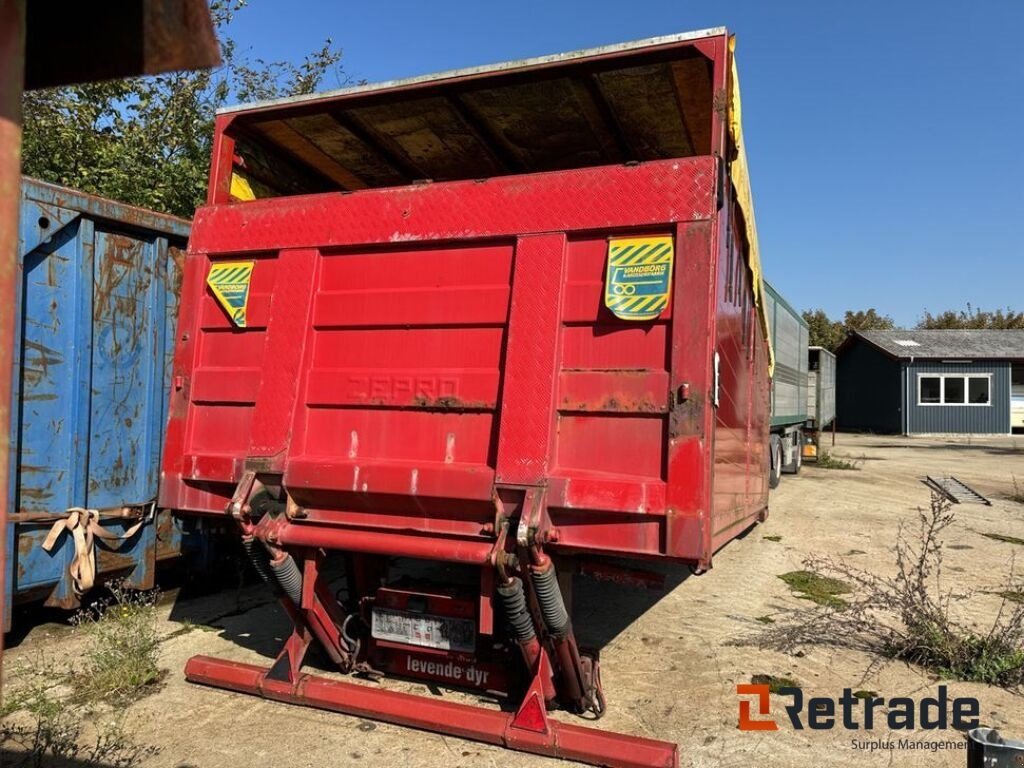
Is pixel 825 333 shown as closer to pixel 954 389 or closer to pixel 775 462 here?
pixel 954 389

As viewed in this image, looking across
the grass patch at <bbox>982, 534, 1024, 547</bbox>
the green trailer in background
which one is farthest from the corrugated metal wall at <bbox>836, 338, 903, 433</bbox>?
the grass patch at <bbox>982, 534, 1024, 547</bbox>

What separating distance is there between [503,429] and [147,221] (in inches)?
139

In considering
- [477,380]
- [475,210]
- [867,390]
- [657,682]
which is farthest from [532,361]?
[867,390]

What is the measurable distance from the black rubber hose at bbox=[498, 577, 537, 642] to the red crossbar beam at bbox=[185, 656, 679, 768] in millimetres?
405

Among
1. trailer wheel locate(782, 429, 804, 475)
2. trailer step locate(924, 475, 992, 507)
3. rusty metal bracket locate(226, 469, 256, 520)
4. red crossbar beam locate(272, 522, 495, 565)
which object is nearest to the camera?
red crossbar beam locate(272, 522, 495, 565)

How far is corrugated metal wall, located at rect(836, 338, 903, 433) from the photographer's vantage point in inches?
1158

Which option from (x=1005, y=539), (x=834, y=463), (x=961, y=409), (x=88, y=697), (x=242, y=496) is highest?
(x=961, y=409)

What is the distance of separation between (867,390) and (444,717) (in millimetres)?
32337

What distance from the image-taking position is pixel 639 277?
10.1 ft

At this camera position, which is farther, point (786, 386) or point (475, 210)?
point (786, 386)

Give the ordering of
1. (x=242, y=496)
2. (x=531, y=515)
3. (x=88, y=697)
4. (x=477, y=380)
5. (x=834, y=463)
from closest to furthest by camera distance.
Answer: (x=531, y=515), (x=477, y=380), (x=242, y=496), (x=88, y=697), (x=834, y=463)

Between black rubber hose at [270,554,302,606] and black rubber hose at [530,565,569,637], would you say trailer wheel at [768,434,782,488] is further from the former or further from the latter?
black rubber hose at [270,554,302,606]

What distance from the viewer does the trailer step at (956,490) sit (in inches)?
440

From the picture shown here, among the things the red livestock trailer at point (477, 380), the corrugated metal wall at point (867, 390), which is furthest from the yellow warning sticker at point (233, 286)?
the corrugated metal wall at point (867, 390)
